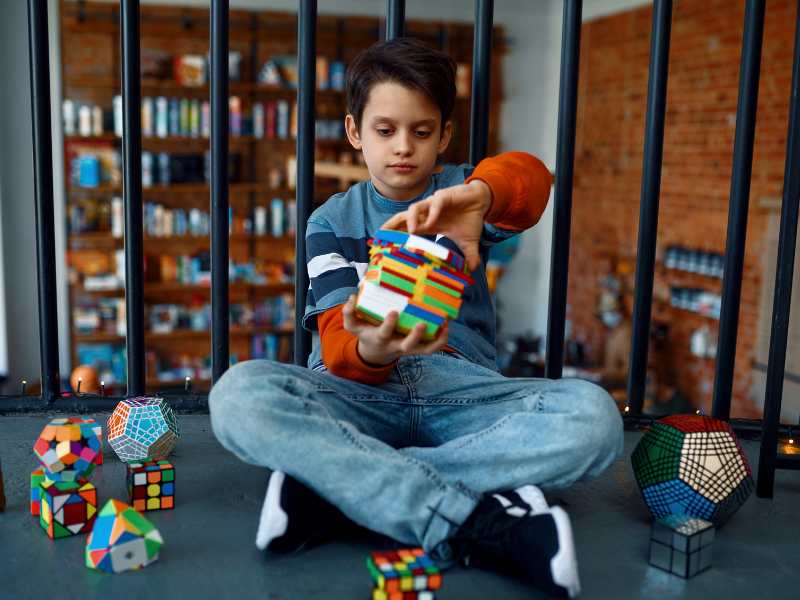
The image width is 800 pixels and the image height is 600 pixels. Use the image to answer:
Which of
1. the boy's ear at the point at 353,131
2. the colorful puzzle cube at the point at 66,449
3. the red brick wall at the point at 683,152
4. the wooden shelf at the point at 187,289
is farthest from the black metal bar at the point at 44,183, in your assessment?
the wooden shelf at the point at 187,289

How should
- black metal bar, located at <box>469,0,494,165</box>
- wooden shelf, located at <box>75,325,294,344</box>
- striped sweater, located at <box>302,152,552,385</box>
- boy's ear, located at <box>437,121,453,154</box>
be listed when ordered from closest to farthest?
striped sweater, located at <box>302,152,552,385</box> < boy's ear, located at <box>437,121,453,154</box> < black metal bar, located at <box>469,0,494,165</box> < wooden shelf, located at <box>75,325,294,344</box>

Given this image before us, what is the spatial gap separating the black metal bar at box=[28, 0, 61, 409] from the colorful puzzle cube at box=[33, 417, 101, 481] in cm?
42

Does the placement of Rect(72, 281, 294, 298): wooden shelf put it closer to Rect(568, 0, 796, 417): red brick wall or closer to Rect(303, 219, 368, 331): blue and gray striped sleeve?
Rect(568, 0, 796, 417): red brick wall

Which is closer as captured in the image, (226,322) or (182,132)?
(226,322)

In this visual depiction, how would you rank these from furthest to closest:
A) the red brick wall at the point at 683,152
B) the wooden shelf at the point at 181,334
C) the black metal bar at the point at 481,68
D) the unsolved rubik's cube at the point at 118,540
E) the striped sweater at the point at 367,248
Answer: the wooden shelf at the point at 181,334
the red brick wall at the point at 683,152
the black metal bar at the point at 481,68
the striped sweater at the point at 367,248
the unsolved rubik's cube at the point at 118,540

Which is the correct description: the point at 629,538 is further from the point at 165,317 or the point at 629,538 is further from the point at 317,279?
the point at 165,317

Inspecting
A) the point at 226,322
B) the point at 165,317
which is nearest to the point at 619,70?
the point at 165,317

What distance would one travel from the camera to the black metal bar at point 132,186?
1.41 m

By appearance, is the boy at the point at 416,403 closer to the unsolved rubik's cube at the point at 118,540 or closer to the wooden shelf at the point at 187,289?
the unsolved rubik's cube at the point at 118,540

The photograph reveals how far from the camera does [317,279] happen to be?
1277 millimetres

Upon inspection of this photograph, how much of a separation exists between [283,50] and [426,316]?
4282mm

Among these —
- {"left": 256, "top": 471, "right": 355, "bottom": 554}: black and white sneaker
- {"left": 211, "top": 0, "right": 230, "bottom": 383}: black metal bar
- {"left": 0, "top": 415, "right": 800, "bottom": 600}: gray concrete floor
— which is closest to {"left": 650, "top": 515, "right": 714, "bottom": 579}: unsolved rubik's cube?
{"left": 0, "top": 415, "right": 800, "bottom": 600}: gray concrete floor

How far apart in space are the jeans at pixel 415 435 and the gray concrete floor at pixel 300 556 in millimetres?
81

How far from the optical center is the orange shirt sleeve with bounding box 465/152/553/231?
120 cm
